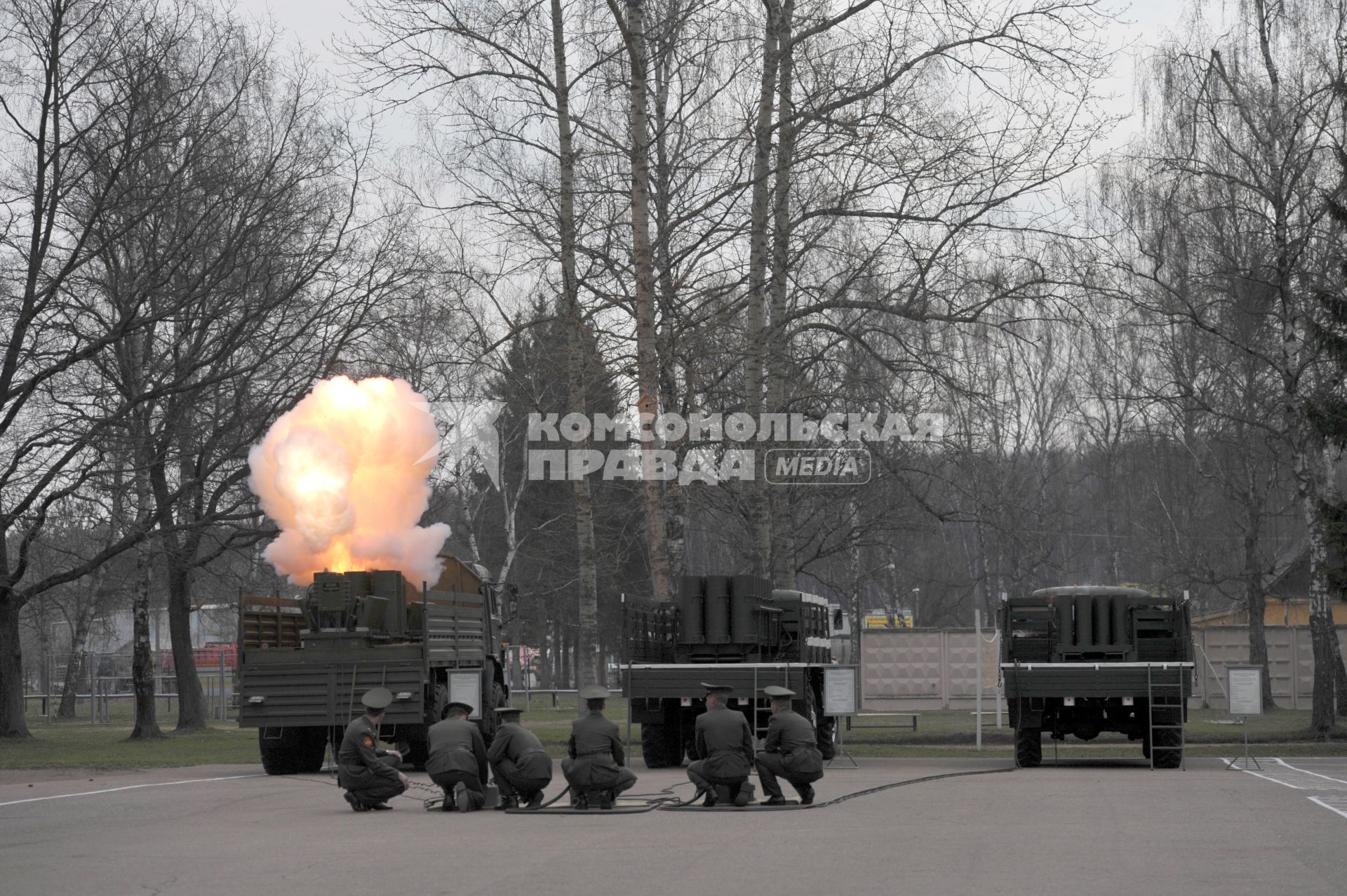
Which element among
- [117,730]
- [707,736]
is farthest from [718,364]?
[117,730]

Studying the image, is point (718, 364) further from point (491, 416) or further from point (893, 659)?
point (491, 416)

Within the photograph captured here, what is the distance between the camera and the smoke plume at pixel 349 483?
24531 millimetres

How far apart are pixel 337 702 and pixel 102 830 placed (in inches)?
285

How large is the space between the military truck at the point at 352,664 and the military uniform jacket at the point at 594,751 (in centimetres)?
572

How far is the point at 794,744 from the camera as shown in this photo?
1638 cm

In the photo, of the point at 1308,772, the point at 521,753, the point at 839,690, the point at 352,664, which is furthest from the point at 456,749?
the point at 1308,772

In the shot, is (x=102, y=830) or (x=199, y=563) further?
(x=199, y=563)

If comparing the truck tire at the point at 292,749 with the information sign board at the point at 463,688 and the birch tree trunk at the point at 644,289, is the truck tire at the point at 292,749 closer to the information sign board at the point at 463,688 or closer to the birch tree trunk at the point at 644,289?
the information sign board at the point at 463,688

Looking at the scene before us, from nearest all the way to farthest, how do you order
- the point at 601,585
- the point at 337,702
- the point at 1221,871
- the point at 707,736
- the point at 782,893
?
the point at 782,893, the point at 1221,871, the point at 707,736, the point at 337,702, the point at 601,585

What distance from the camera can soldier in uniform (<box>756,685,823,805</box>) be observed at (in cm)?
1633

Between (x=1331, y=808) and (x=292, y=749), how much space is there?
14.1 metres

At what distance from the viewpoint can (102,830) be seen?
578 inches

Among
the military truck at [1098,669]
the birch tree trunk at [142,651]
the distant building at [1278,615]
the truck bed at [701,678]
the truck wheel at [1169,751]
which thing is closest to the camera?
the truck bed at [701,678]

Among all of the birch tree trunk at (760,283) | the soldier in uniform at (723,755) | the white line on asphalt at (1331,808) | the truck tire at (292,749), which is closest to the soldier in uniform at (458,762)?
the soldier in uniform at (723,755)
